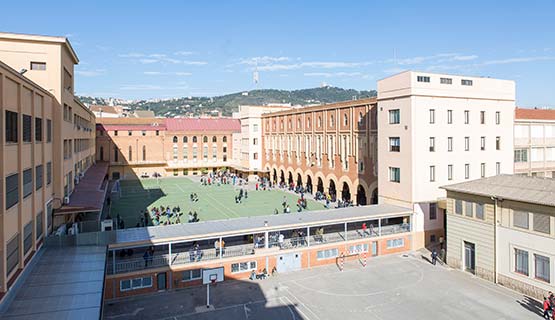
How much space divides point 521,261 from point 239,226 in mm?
16920

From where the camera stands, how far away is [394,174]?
35.6m

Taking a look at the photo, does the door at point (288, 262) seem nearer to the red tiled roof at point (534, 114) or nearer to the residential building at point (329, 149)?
the residential building at point (329, 149)

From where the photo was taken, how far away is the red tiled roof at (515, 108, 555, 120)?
150 ft

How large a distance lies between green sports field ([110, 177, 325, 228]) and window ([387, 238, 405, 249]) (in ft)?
32.5

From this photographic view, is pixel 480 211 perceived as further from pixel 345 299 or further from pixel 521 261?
pixel 345 299

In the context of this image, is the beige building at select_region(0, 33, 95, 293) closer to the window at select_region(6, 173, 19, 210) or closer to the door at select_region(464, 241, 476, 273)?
the window at select_region(6, 173, 19, 210)

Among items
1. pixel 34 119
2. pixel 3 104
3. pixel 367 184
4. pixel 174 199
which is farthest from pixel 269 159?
pixel 3 104

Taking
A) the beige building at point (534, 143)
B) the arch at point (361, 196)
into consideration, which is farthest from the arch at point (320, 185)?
the beige building at point (534, 143)

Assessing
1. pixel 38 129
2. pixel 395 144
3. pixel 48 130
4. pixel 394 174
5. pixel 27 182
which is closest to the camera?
pixel 27 182

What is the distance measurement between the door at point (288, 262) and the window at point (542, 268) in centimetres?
1395

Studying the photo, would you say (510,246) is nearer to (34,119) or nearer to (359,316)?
(359,316)

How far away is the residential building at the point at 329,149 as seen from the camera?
42875mm

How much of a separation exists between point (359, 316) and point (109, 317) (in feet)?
41.3

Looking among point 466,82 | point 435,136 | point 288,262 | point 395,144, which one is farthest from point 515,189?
point 288,262
